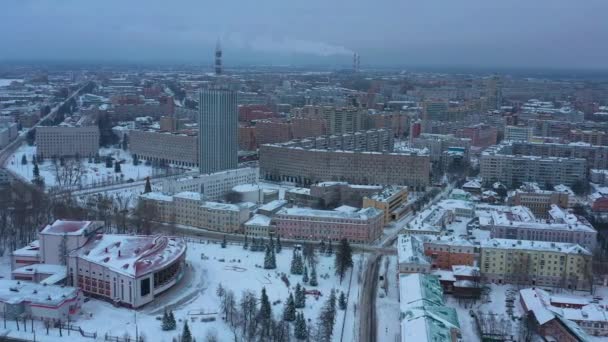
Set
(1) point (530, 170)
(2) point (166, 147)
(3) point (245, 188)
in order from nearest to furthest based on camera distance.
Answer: (3) point (245, 188), (1) point (530, 170), (2) point (166, 147)

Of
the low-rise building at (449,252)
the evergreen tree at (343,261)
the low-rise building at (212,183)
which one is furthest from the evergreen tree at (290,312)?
the low-rise building at (212,183)

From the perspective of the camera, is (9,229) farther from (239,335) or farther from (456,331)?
(456,331)

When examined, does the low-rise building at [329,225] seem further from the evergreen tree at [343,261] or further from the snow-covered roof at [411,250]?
the evergreen tree at [343,261]

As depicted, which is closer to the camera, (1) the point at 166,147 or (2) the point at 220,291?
(2) the point at 220,291

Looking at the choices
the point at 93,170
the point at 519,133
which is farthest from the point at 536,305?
the point at 519,133

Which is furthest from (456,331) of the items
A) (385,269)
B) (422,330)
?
(385,269)

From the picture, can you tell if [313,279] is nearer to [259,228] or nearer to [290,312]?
[290,312]

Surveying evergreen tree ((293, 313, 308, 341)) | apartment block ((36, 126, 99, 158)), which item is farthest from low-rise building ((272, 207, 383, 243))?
apartment block ((36, 126, 99, 158))
